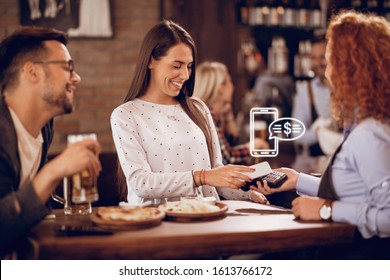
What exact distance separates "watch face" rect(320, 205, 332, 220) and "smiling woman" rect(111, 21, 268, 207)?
0.35 metres

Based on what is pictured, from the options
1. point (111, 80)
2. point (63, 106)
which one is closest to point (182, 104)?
point (63, 106)

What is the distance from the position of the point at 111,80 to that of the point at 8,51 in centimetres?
263

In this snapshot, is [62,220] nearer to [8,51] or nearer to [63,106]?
[63,106]

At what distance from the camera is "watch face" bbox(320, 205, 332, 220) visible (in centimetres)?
180

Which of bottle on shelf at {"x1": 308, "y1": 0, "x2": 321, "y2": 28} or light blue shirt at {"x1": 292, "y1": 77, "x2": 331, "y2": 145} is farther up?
bottle on shelf at {"x1": 308, "y1": 0, "x2": 321, "y2": 28}

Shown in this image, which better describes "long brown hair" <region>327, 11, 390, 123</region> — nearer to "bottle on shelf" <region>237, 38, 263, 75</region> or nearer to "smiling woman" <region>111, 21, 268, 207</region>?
"smiling woman" <region>111, 21, 268, 207</region>

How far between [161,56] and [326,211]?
35.8 inches

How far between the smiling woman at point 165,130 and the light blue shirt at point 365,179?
392 mm

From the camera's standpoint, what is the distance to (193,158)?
2.28 metres

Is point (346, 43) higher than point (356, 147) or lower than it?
higher

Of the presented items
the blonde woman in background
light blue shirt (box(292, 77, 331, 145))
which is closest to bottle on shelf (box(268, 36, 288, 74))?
light blue shirt (box(292, 77, 331, 145))

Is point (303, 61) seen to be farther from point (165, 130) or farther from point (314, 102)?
point (165, 130)

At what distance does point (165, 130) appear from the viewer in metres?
2.28

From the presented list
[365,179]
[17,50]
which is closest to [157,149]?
[17,50]
